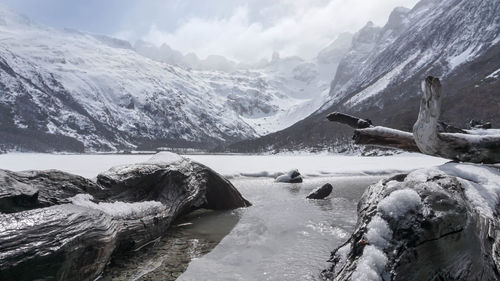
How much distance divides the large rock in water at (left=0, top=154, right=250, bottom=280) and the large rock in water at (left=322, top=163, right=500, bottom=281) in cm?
463

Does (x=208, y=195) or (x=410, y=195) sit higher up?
(x=410, y=195)

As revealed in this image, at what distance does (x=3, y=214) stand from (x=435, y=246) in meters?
6.64

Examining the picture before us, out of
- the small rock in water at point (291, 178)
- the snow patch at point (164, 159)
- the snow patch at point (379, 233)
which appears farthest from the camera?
the small rock in water at point (291, 178)

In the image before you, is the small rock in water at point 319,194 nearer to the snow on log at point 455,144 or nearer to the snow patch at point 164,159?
the snow patch at point 164,159

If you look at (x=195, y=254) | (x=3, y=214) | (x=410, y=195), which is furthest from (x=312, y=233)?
(x=3, y=214)

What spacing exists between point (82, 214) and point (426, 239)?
607 centimetres

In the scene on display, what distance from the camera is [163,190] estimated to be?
38.4 feet

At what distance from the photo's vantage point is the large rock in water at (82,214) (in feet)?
18.3

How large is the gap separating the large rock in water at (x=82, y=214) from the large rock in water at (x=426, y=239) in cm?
463

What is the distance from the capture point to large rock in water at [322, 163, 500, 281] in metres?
4.34

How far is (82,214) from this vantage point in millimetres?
6988

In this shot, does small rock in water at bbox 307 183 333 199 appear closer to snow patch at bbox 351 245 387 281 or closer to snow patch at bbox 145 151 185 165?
snow patch at bbox 145 151 185 165

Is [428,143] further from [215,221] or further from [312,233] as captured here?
[215,221]

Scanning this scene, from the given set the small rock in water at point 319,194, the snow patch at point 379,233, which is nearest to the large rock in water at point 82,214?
the snow patch at point 379,233
